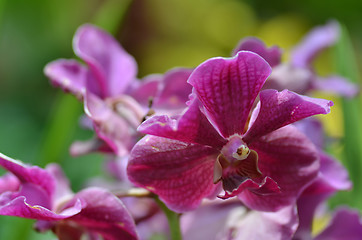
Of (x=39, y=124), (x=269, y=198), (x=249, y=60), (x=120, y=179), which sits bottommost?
(x=39, y=124)

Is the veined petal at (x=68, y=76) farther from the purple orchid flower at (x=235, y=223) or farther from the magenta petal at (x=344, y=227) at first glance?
the magenta petal at (x=344, y=227)

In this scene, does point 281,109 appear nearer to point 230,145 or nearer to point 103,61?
point 230,145

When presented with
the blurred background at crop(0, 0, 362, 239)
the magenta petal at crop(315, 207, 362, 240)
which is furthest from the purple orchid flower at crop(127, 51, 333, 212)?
the blurred background at crop(0, 0, 362, 239)

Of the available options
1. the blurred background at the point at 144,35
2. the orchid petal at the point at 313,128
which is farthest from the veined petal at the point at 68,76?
the blurred background at the point at 144,35

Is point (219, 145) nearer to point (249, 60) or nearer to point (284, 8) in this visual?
point (249, 60)

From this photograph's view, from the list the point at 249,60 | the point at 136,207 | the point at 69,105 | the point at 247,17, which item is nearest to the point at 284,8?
the point at 247,17

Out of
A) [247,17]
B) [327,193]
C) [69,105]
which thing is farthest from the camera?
[247,17]

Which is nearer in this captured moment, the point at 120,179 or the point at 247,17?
the point at 120,179

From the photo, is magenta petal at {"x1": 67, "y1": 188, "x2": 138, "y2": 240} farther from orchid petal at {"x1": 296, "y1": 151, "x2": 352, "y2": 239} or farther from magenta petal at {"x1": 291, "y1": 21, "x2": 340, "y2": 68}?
magenta petal at {"x1": 291, "y1": 21, "x2": 340, "y2": 68}
